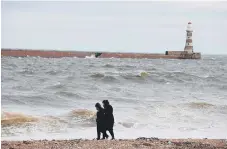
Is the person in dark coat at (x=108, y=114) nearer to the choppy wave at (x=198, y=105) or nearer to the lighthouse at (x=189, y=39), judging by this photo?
the choppy wave at (x=198, y=105)

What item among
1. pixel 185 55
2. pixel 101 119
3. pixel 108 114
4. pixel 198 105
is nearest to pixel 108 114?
pixel 108 114

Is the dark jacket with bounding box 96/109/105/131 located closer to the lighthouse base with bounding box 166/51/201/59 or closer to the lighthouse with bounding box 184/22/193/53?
the lighthouse with bounding box 184/22/193/53

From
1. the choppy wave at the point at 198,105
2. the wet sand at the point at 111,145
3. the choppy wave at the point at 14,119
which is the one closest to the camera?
the wet sand at the point at 111,145

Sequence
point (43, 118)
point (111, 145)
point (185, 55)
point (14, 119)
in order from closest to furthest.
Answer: point (111, 145) → point (14, 119) → point (43, 118) → point (185, 55)

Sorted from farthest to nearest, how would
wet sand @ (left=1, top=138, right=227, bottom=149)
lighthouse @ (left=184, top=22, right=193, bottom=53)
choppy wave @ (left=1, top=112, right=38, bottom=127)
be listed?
1. lighthouse @ (left=184, top=22, right=193, bottom=53)
2. choppy wave @ (left=1, top=112, right=38, bottom=127)
3. wet sand @ (left=1, top=138, right=227, bottom=149)

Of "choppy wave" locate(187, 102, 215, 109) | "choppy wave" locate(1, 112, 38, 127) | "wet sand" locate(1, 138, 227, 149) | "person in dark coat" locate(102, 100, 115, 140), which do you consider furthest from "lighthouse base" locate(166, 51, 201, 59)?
"wet sand" locate(1, 138, 227, 149)

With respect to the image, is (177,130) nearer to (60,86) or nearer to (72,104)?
(72,104)

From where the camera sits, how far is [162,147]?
290 inches

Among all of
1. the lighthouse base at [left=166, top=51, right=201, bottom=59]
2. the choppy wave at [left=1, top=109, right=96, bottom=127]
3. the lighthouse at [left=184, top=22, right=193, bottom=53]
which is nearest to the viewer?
the choppy wave at [left=1, top=109, right=96, bottom=127]

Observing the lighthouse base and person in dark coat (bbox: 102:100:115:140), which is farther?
the lighthouse base

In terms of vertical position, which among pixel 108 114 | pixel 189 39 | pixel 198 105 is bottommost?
pixel 198 105

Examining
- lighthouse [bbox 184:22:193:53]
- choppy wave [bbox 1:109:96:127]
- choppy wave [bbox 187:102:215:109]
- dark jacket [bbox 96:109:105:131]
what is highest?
lighthouse [bbox 184:22:193:53]

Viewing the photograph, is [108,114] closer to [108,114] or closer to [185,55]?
[108,114]

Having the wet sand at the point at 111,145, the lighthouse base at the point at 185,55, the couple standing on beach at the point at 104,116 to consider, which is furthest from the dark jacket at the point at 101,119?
the lighthouse base at the point at 185,55
